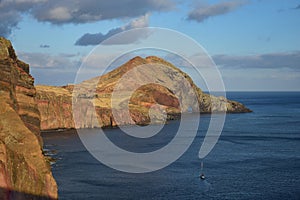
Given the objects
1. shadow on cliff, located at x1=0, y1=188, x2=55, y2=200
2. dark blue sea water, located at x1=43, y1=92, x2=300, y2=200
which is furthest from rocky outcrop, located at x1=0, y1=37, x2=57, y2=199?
dark blue sea water, located at x1=43, y1=92, x2=300, y2=200

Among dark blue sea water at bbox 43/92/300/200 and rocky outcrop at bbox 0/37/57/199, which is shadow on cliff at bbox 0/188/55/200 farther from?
dark blue sea water at bbox 43/92/300/200

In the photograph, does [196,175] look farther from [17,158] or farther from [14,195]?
[14,195]

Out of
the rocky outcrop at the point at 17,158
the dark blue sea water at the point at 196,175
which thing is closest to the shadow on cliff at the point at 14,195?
the rocky outcrop at the point at 17,158

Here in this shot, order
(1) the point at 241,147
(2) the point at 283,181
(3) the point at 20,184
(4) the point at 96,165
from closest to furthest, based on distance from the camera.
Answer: (3) the point at 20,184 → (2) the point at 283,181 → (4) the point at 96,165 → (1) the point at 241,147

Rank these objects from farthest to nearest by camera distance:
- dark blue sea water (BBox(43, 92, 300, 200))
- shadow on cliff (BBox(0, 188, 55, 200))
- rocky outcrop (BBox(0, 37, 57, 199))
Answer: dark blue sea water (BBox(43, 92, 300, 200)) → rocky outcrop (BBox(0, 37, 57, 199)) → shadow on cliff (BBox(0, 188, 55, 200))

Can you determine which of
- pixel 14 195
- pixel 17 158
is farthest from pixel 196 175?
pixel 14 195

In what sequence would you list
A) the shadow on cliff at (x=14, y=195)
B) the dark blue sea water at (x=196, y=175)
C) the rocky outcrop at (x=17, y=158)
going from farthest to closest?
the dark blue sea water at (x=196, y=175), the rocky outcrop at (x=17, y=158), the shadow on cliff at (x=14, y=195)

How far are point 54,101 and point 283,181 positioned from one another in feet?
430

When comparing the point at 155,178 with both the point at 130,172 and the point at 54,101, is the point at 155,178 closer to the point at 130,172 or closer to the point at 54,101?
the point at 130,172

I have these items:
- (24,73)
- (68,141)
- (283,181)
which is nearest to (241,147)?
(283,181)

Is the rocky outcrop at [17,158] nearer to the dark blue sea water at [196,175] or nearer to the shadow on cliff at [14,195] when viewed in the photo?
the shadow on cliff at [14,195]

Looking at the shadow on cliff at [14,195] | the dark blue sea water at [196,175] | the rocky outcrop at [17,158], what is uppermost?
the rocky outcrop at [17,158]

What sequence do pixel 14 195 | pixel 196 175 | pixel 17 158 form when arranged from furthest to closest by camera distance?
1. pixel 196 175
2. pixel 17 158
3. pixel 14 195

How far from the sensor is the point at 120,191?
81625mm
